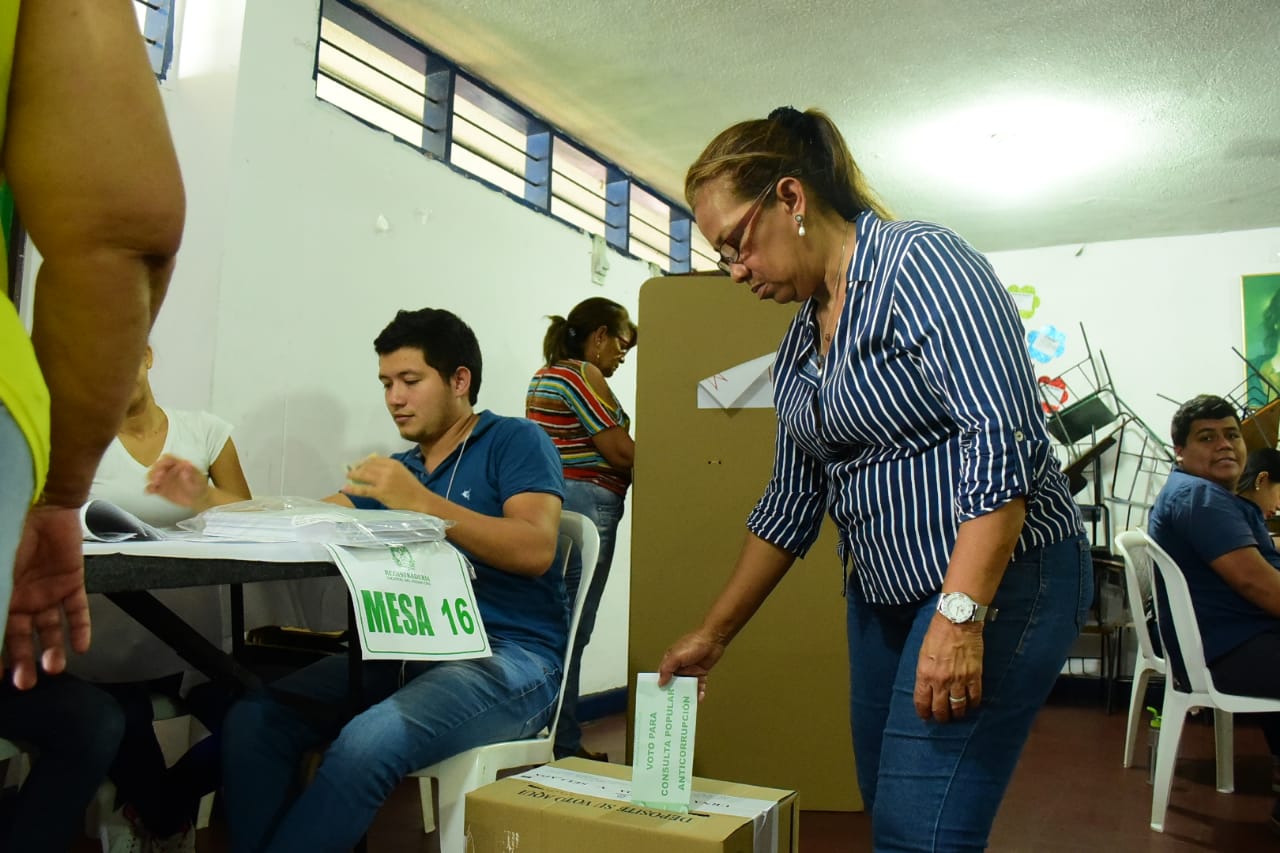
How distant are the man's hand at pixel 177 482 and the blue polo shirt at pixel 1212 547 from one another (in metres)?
2.30

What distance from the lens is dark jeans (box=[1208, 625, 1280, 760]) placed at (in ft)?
7.76

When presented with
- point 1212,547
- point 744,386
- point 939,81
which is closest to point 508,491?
point 744,386

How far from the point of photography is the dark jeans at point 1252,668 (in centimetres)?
237

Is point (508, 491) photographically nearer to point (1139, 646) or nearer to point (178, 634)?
point (178, 634)

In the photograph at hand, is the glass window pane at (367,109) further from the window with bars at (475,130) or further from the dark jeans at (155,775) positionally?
the dark jeans at (155,775)

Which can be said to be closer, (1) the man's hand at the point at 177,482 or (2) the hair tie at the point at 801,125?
(2) the hair tie at the point at 801,125

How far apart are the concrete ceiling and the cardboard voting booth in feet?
3.97

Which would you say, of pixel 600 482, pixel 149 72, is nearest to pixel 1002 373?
pixel 149 72

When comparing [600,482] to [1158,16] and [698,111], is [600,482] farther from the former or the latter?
[1158,16]

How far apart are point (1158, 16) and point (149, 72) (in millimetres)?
3262

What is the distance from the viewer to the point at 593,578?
2.42m

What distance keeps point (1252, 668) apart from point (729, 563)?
131 centimetres

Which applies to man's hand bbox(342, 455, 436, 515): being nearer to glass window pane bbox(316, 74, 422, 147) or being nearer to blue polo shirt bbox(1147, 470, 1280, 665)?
glass window pane bbox(316, 74, 422, 147)

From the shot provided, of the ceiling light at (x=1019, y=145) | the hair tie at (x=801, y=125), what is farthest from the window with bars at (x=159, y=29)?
the ceiling light at (x=1019, y=145)
